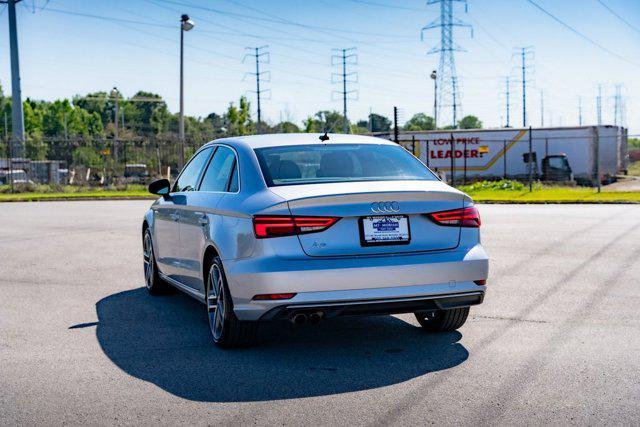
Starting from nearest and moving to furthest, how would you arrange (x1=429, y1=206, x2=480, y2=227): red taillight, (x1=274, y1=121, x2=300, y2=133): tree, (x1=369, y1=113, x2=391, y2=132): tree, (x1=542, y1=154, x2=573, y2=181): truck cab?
(x1=429, y1=206, x2=480, y2=227): red taillight < (x1=542, y1=154, x2=573, y2=181): truck cab < (x1=274, y1=121, x2=300, y2=133): tree < (x1=369, y1=113, x2=391, y2=132): tree

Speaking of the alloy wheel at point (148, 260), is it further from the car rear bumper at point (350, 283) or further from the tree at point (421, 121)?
the tree at point (421, 121)

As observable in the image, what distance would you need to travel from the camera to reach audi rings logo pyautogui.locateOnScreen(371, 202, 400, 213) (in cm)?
596

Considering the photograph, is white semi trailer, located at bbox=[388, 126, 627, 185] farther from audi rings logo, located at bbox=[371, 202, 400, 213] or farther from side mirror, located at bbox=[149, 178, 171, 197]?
audi rings logo, located at bbox=[371, 202, 400, 213]

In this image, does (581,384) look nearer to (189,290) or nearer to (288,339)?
(288,339)

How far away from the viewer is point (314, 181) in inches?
254

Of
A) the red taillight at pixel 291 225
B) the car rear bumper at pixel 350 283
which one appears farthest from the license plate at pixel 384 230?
the red taillight at pixel 291 225

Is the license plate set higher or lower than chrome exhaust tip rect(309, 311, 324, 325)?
higher

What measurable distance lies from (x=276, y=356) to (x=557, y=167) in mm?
39462

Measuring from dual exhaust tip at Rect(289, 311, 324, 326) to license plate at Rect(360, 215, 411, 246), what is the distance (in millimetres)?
573

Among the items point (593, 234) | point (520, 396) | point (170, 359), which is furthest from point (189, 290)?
point (593, 234)

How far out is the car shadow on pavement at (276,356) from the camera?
17.8 ft

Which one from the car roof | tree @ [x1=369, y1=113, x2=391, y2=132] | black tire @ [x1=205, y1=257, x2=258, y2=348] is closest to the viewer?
black tire @ [x1=205, y1=257, x2=258, y2=348]

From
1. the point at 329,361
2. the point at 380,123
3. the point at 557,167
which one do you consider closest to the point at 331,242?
the point at 329,361

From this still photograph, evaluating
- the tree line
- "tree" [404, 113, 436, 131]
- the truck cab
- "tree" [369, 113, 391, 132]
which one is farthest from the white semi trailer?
"tree" [404, 113, 436, 131]
